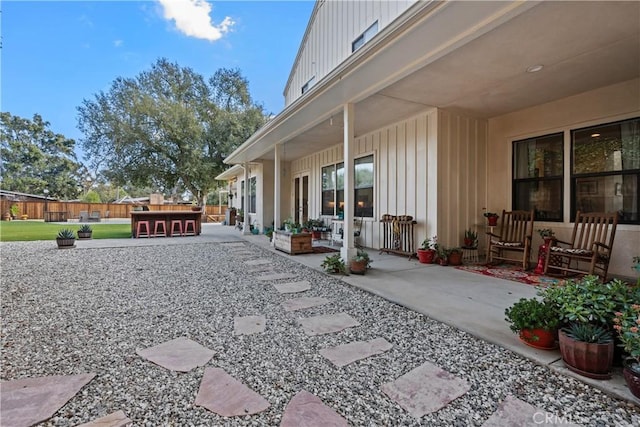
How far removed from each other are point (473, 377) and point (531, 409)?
1.03ft

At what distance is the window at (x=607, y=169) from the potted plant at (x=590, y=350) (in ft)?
11.2

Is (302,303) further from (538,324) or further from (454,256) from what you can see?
(454,256)

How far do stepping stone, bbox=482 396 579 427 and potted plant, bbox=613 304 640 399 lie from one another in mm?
461

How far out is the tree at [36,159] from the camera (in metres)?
23.8

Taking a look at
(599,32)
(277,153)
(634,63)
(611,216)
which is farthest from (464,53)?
(277,153)

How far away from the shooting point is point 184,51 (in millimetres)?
17953

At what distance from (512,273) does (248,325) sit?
390 cm

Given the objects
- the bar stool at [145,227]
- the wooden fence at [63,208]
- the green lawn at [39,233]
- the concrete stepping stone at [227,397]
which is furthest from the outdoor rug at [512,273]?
the wooden fence at [63,208]

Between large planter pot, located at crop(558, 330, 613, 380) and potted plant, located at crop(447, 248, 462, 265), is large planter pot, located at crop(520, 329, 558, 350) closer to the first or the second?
large planter pot, located at crop(558, 330, 613, 380)

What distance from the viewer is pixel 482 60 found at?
3314mm

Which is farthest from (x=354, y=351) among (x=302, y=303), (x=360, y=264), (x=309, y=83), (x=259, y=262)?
(x=309, y=83)

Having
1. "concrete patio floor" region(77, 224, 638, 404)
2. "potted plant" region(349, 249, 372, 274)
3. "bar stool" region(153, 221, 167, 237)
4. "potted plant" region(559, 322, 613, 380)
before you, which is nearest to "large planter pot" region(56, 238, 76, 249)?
"bar stool" region(153, 221, 167, 237)

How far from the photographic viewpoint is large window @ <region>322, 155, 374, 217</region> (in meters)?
6.86

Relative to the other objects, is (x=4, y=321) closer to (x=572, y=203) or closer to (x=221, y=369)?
(x=221, y=369)
